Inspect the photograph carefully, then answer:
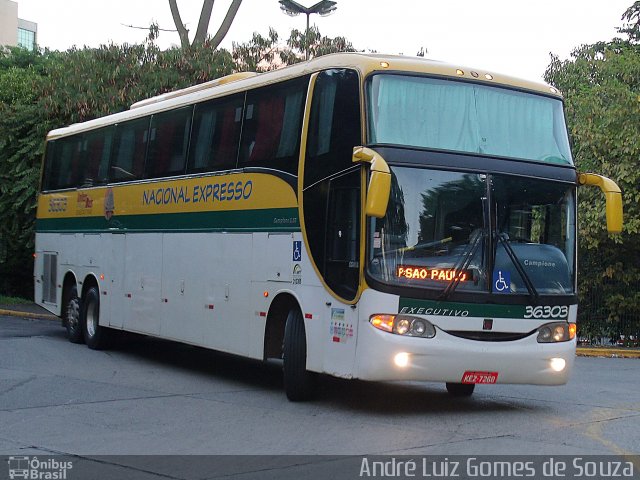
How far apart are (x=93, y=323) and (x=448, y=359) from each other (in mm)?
9659

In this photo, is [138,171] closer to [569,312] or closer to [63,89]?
[569,312]

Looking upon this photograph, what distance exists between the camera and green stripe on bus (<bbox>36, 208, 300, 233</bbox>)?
12930 millimetres

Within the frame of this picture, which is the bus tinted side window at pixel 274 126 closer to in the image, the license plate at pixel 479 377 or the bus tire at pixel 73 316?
the license plate at pixel 479 377

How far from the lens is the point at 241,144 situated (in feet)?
45.9

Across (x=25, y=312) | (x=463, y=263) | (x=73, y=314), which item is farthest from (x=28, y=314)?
(x=463, y=263)

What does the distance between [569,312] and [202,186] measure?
575 centimetres

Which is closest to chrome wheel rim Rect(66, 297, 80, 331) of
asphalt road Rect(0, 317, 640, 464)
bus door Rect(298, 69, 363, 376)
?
asphalt road Rect(0, 317, 640, 464)

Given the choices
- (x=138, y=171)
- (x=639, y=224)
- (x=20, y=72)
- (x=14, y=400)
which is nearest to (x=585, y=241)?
(x=639, y=224)

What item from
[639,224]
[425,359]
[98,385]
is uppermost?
[639,224]

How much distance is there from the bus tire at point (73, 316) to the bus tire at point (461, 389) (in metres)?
8.60

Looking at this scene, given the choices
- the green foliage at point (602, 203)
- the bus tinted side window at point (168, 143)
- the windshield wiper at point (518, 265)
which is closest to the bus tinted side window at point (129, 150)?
the bus tinted side window at point (168, 143)

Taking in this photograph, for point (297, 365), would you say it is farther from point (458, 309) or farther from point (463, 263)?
point (463, 263)

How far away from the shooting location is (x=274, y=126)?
13242mm

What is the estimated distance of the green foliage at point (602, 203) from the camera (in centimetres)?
2244
